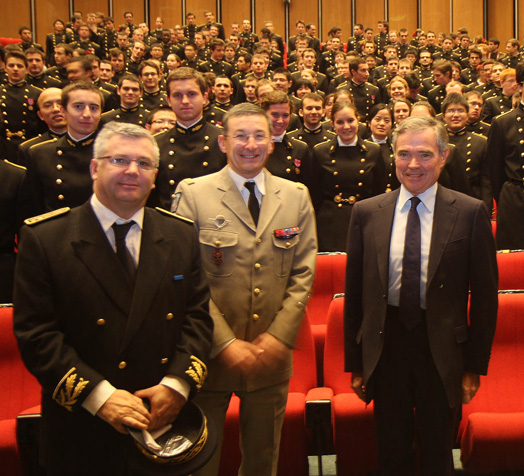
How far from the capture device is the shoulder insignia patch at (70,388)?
4.69 ft

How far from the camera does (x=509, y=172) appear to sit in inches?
151

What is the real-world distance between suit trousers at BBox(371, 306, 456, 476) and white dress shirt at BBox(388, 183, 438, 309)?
72mm

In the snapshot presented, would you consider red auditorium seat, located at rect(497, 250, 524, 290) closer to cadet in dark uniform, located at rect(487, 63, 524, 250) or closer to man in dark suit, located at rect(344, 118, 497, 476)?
cadet in dark uniform, located at rect(487, 63, 524, 250)

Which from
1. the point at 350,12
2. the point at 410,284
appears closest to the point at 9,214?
the point at 410,284

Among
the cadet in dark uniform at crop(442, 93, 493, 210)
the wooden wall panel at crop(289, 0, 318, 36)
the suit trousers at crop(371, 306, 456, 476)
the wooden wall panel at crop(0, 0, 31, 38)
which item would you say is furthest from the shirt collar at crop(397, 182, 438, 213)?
the wooden wall panel at crop(289, 0, 318, 36)

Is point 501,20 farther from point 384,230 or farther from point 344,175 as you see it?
point 384,230

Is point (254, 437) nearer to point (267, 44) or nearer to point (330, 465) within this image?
point (330, 465)

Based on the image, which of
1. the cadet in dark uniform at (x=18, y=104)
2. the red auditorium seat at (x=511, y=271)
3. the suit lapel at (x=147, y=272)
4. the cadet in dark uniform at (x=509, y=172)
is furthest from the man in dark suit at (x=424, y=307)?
the cadet in dark uniform at (x=18, y=104)

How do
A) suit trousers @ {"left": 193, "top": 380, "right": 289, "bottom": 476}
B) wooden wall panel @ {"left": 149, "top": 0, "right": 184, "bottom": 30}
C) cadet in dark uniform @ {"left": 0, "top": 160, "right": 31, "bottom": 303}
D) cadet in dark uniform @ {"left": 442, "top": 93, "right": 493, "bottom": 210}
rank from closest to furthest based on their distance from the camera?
suit trousers @ {"left": 193, "top": 380, "right": 289, "bottom": 476}, cadet in dark uniform @ {"left": 0, "top": 160, "right": 31, "bottom": 303}, cadet in dark uniform @ {"left": 442, "top": 93, "right": 493, "bottom": 210}, wooden wall panel @ {"left": 149, "top": 0, "right": 184, "bottom": 30}

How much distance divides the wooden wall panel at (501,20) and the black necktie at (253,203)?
15501 millimetres

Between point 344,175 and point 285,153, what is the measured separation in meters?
0.44

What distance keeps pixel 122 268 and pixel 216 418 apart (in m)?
0.59

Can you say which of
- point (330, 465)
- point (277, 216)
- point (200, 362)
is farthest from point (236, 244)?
point (330, 465)

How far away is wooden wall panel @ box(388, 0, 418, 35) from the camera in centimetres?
1647
